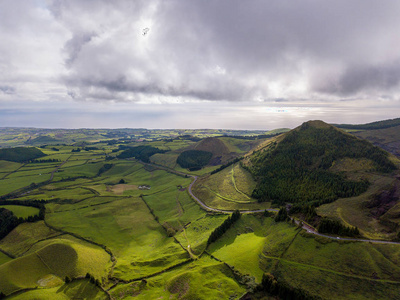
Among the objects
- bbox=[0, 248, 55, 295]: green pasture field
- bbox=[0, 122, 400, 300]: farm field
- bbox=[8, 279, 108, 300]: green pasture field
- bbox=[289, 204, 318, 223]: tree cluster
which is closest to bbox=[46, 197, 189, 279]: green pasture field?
bbox=[0, 122, 400, 300]: farm field

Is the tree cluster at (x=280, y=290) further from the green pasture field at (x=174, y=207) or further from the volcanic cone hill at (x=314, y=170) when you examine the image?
the green pasture field at (x=174, y=207)

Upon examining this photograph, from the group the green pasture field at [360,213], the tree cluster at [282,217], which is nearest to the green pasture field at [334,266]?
the green pasture field at [360,213]

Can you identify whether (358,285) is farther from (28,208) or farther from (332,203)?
(28,208)

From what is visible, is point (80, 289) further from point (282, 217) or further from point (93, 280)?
point (282, 217)

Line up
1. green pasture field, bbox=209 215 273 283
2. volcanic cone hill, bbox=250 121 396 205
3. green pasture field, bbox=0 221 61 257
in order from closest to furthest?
green pasture field, bbox=209 215 273 283, green pasture field, bbox=0 221 61 257, volcanic cone hill, bbox=250 121 396 205

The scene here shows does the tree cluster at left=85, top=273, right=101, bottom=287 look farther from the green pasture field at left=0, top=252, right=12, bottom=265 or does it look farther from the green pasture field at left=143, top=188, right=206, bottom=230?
the green pasture field at left=143, top=188, right=206, bottom=230
